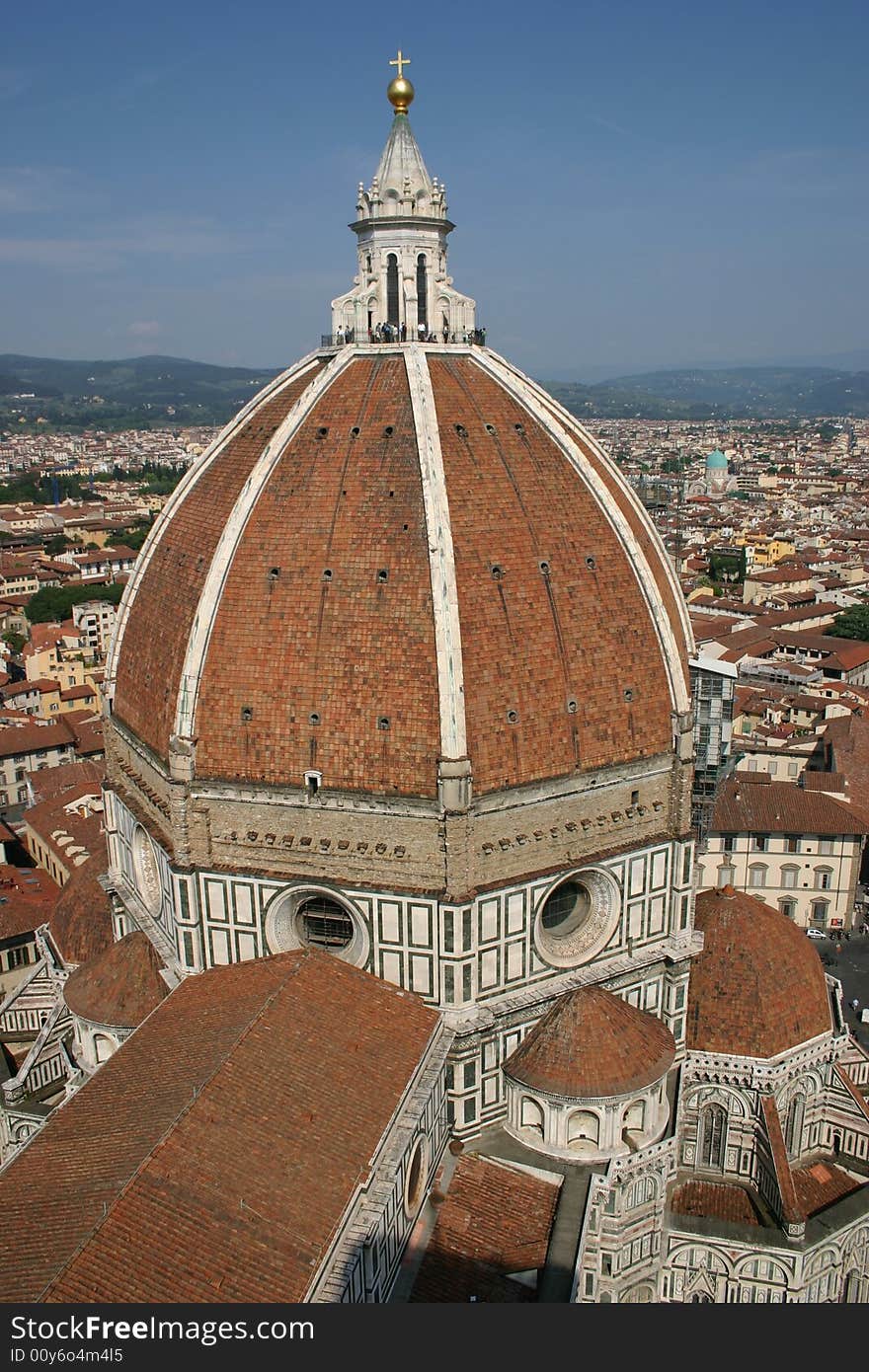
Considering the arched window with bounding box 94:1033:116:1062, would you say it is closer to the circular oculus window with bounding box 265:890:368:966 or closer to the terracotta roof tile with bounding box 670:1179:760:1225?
the circular oculus window with bounding box 265:890:368:966

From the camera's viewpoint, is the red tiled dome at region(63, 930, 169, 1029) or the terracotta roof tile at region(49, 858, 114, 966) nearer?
the red tiled dome at region(63, 930, 169, 1029)

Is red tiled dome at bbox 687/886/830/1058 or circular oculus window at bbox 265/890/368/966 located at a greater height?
circular oculus window at bbox 265/890/368/966

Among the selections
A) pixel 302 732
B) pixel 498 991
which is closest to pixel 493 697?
pixel 302 732

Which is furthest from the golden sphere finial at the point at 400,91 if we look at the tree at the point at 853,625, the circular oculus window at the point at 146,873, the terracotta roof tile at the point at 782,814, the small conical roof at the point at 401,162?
the tree at the point at 853,625

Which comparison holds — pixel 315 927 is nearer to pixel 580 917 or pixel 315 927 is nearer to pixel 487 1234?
pixel 580 917

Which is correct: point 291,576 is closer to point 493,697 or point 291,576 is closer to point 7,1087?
point 493,697

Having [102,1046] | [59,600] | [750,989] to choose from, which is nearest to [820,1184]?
[750,989]

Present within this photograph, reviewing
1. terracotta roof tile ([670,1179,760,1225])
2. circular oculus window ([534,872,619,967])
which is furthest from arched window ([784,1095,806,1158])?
circular oculus window ([534,872,619,967])
